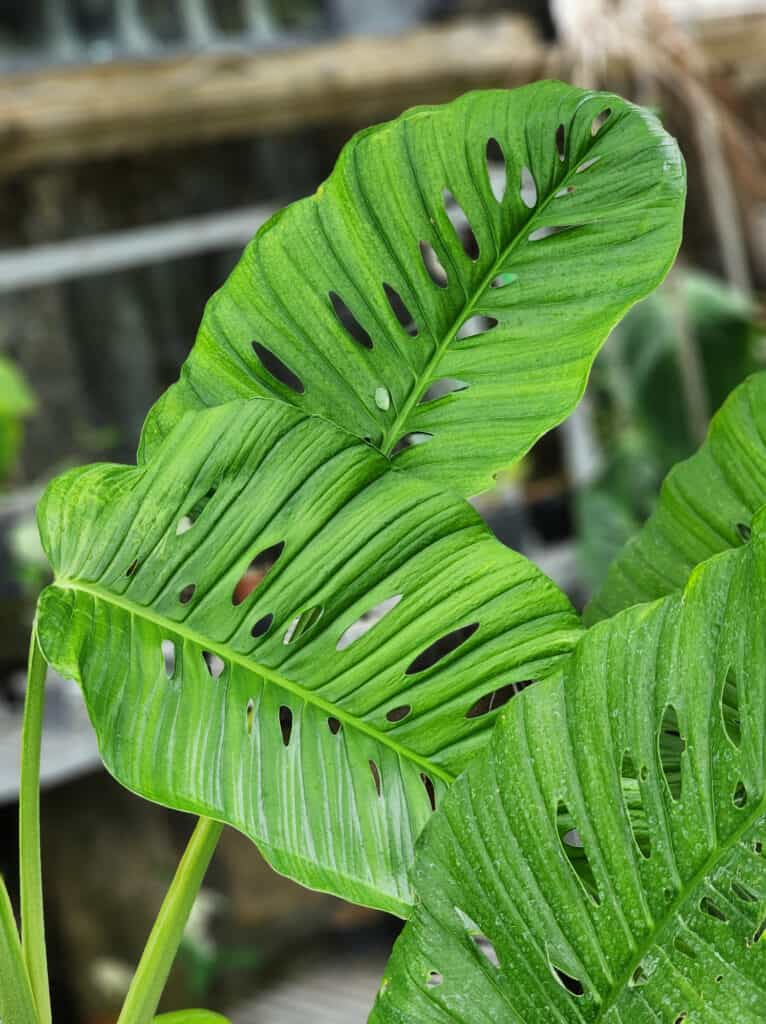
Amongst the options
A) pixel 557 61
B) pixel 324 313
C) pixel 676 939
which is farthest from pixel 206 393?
pixel 557 61

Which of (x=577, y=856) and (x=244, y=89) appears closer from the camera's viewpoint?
(x=577, y=856)

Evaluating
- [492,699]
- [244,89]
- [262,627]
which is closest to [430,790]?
[492,699]

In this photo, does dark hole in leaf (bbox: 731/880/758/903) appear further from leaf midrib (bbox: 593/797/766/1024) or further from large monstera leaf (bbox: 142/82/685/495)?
large monstera leaf (bbox: 142/82/685/495)

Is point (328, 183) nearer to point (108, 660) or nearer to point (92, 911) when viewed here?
point (108, 660)

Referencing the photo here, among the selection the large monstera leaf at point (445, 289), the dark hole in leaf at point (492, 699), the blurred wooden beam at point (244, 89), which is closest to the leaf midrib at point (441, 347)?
the large monstera leaf at point (445, 289)

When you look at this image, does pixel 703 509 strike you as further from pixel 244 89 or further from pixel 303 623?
pixel 244 89

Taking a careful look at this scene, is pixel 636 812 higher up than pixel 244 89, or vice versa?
pixel 244 89
